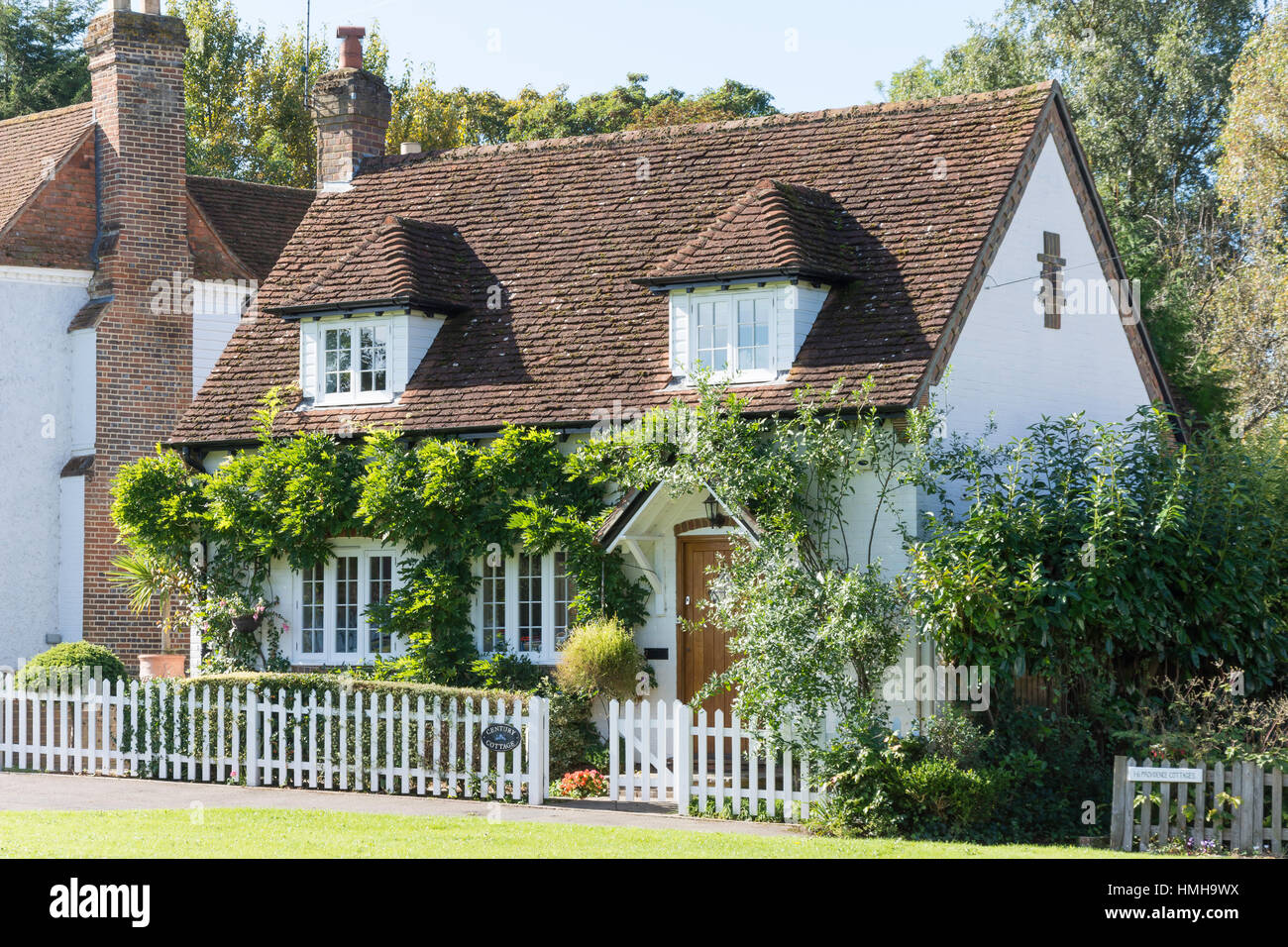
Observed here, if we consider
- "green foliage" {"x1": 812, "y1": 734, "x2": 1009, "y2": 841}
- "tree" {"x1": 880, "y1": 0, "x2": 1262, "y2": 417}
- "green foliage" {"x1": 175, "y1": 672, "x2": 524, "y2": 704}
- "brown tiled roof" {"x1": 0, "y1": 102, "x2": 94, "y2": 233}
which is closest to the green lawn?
"green foliage" {"x1": 812, "y1": 734, "x2": 1009, "y2": 841}

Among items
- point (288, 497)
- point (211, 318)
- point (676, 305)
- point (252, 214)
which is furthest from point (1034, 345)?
point (252, 214)

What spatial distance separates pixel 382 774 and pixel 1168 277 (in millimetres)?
23623

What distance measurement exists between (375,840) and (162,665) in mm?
11633

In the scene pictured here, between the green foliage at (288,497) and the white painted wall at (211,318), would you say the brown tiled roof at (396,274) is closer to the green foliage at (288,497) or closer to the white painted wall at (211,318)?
the green foliage at (288,497)

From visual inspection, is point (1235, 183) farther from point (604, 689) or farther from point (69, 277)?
point (69, 277)

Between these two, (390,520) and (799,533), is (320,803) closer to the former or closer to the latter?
(390,520)

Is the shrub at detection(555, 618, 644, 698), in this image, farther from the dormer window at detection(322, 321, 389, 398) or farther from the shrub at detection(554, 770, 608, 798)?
the dormer window at detection(322, 321, 389, 398)

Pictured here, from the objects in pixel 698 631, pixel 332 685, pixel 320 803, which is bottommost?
pixel 320 803

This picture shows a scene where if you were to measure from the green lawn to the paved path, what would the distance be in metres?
0.58

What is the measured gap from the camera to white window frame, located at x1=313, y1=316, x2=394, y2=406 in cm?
2169

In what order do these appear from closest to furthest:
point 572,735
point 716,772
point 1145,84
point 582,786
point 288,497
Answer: point 716,772 → point 582,786 → point 572,735 → point 288,497 → point 1145,84

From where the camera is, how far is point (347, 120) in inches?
996

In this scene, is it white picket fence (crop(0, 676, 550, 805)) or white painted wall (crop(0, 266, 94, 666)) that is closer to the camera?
white picket fence (crop(0, 676, 550, 805))
